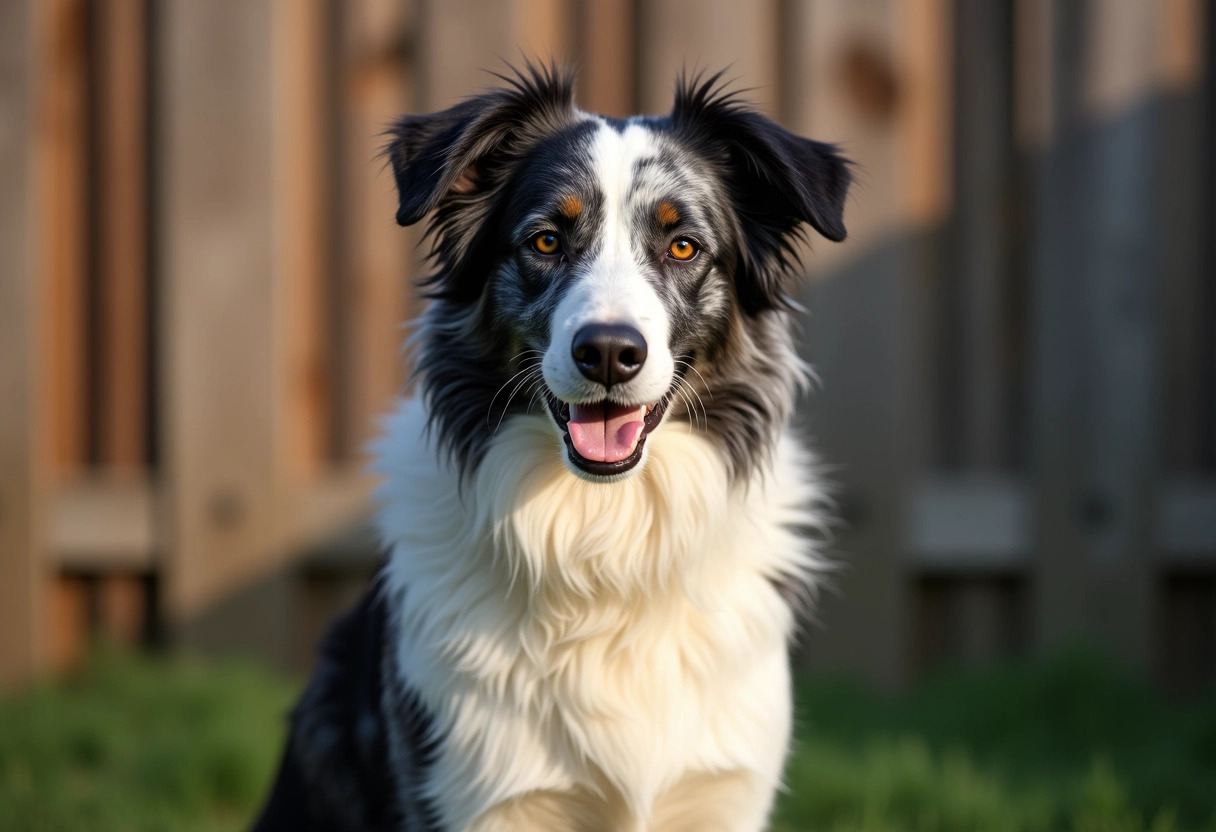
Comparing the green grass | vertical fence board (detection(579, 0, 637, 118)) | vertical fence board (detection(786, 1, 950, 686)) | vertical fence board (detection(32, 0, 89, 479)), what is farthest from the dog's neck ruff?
vertical fence board (detection(32, 0, 89, 479))

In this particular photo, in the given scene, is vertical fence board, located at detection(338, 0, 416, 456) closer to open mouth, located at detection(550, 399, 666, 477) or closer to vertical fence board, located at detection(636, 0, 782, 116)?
vertical fence board, located at detection(636, 0, 782, 116)

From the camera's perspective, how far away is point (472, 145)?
2.61 metres

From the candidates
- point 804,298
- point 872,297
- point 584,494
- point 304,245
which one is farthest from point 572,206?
point 304,245

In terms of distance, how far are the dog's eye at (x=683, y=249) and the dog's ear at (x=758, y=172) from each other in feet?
0.59

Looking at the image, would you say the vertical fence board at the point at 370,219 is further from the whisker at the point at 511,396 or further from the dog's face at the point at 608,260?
the whisker at the point at 511,396

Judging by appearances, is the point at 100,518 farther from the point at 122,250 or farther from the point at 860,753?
the point at 860,753

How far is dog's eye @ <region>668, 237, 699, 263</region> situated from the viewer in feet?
8.47

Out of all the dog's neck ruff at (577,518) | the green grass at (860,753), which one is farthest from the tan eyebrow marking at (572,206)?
the green grass at (860,753)

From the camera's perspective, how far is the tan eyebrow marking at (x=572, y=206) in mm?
2510

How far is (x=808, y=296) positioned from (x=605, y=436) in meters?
2.41

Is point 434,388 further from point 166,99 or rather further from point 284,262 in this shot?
point 166,99

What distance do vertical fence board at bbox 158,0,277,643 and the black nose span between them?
8.85ft

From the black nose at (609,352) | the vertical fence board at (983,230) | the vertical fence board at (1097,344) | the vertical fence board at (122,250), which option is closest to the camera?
the black nose at (609,352)

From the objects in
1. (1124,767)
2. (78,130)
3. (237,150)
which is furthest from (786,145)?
(78,130)
